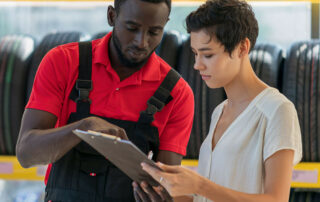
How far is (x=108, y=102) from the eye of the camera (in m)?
1.70

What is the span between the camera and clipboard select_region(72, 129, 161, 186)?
4.08ft

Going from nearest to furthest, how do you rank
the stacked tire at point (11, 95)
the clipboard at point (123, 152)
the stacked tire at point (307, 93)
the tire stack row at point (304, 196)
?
1. the clipboard at point (123, 152)
2. the stacked tire at point (307, 93)
3. the tire stack row at point (304, 196)
4. the stacked tire at point (11, 95)

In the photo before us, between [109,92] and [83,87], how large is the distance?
0.10 m

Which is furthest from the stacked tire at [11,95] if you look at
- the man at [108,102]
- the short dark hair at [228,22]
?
the short dark hair at [228,22]

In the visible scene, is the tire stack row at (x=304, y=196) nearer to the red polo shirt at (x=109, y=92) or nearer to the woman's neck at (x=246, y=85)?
the red polo shirt at (x=109, y=92)

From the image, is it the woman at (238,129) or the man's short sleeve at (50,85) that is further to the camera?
the man's short sleeve at (50,85)

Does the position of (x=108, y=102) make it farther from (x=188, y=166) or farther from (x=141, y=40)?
(x=188, y=166)

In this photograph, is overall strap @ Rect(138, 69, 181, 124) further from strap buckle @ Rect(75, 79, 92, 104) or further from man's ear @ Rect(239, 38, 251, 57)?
man's ear @ Rect(239, 38, 251, 57)

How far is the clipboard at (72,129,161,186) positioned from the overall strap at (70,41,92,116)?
306mm

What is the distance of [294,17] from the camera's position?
10.7 ft

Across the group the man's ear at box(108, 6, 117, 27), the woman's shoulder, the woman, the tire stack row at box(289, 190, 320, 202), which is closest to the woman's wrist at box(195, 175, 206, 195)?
the woman

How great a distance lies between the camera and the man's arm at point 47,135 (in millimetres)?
1482

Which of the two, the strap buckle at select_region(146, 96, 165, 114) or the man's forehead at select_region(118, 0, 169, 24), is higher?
the man's forehead at select_region(118, 0, 169, 24)

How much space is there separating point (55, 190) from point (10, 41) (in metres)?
1.55
